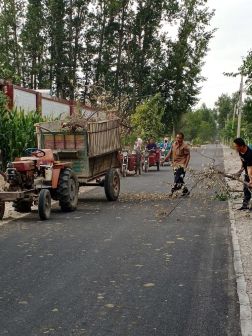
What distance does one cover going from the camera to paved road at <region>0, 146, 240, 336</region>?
16.0ft

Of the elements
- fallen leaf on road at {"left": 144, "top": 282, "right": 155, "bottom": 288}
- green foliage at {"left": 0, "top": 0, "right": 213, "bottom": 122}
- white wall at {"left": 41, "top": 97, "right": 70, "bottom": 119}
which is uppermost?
green foliage at {"left": 0, "top": 0, "right": 213, "bottom": 122}

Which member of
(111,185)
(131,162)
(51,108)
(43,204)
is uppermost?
(51,108)

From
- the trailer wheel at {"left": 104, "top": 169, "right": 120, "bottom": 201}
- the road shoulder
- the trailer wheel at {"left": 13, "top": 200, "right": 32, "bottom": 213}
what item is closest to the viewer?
the road shoulder

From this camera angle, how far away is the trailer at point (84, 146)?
43.3 feet

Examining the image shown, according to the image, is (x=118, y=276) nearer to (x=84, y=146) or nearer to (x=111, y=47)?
(x=84, y=146)

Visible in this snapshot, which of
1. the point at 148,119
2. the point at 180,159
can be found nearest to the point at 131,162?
the point at 180,159

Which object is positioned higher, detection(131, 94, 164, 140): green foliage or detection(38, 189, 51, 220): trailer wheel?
detection(131, 94, 164, 140): green foliage

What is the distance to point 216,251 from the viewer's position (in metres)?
7.95

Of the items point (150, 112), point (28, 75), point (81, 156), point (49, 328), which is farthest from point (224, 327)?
point (28, 75)

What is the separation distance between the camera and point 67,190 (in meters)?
11.7

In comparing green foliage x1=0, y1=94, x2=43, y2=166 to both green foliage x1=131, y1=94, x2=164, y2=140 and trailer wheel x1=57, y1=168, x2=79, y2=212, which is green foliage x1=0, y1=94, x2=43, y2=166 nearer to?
trailer wheel x1=57, y1=168, x2=79, y2=212

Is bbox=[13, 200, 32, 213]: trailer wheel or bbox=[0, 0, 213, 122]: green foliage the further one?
bbox=[0, 0, 213, 122]: green foliage

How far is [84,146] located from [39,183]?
2.28m

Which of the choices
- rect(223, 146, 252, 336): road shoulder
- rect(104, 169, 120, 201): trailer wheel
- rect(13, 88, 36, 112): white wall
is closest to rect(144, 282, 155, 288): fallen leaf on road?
rect(223, 146, 252, 336): road shoulder
